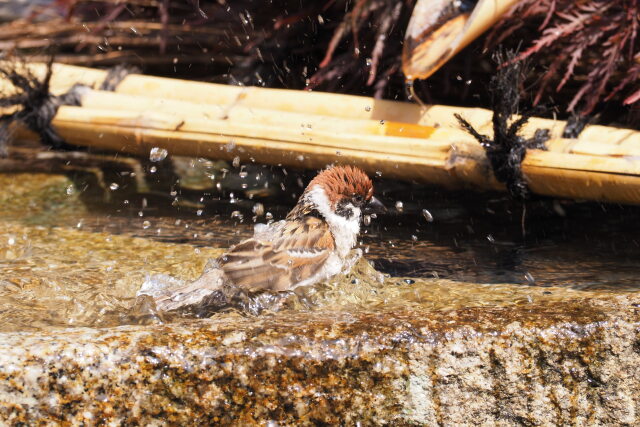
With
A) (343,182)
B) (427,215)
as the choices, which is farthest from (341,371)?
(427,215)

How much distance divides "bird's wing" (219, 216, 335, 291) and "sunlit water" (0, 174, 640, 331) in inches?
2.7

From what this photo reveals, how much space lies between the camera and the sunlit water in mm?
3053

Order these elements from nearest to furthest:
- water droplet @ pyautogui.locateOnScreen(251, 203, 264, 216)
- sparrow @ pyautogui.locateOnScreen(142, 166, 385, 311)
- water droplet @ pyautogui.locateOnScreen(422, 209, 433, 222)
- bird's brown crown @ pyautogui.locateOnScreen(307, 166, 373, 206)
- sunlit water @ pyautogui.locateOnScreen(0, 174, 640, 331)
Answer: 1. sunlit water @ pyautogui.locateOnScreen(0, 174, 640, 331)
2. sparrow @ pyautogui.locateOnScreen(142, 166, 385, 311)
3. bird's brown crown @ pyautogui.locateOnScreen(307, 166, 373, 206)
4. water droplet @ pyautogui.locateOnScreen(422, 209, 433, 222)
5. water droplet @ pyautogui.locateOnScreen(251, 203, 264, 216)

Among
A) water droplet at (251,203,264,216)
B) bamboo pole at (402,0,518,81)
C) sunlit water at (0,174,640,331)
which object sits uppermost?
bamboo pole at (402,0,518,81)

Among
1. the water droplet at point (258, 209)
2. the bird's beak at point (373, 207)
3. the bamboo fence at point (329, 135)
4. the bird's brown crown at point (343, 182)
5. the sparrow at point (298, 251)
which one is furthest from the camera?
the water droplet at point (258, 209)

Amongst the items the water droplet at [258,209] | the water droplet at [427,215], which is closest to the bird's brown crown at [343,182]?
the water droplet at [427,215]

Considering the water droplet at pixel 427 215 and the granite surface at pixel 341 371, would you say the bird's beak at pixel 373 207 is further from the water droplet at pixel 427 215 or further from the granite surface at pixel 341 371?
the granite surface at pixel 341 371

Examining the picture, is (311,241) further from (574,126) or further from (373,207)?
(574,126)

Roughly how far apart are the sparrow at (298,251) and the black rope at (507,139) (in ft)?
1.85

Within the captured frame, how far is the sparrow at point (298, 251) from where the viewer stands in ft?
10.6

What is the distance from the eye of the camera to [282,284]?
3316mm

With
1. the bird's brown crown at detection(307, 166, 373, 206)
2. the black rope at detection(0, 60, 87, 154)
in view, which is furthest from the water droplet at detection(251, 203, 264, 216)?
the black rope at detection(0, 60, 87, 154)

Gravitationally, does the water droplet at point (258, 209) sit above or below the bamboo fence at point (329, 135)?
below

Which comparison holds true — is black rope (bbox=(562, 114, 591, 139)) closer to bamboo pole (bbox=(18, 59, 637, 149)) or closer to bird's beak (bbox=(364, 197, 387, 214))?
bamboo pole (bbox=(18, 59, 637, 149))
